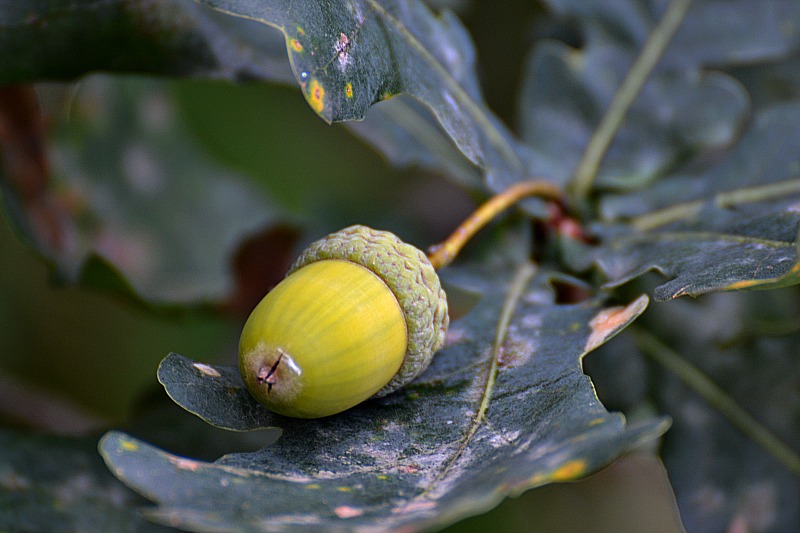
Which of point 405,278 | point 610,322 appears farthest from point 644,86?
point 405,278

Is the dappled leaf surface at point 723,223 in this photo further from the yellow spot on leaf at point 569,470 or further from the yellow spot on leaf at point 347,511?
the yellow spot on leaf at point 347,511

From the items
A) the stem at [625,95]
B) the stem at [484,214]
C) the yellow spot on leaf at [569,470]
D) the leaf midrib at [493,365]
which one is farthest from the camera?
the stem at [625,95]

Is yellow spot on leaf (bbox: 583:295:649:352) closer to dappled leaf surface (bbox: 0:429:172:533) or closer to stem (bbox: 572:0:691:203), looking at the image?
stem (bbox: 572:0:691:203)

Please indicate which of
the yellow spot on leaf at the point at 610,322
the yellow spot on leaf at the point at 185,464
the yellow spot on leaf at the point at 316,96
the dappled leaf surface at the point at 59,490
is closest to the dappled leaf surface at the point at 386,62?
the yellow spot on leaf at the point at 316,96

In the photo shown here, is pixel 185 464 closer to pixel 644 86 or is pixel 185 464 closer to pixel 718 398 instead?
pixel 718 398

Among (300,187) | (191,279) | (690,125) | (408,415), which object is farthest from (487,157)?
(300,187)

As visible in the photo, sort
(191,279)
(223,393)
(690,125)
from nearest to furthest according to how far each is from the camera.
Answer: (223,393)
(690,125)
(191,279)

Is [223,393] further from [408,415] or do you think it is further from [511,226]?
[511,226]

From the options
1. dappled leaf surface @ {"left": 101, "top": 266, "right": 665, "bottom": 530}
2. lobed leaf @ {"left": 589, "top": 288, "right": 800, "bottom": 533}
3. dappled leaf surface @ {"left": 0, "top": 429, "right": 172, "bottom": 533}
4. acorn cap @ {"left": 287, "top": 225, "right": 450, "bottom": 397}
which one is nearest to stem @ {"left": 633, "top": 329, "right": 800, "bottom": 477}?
lobed leaf @ {"left": 589, "top": 288, "right": 800, "bottom": 533}
